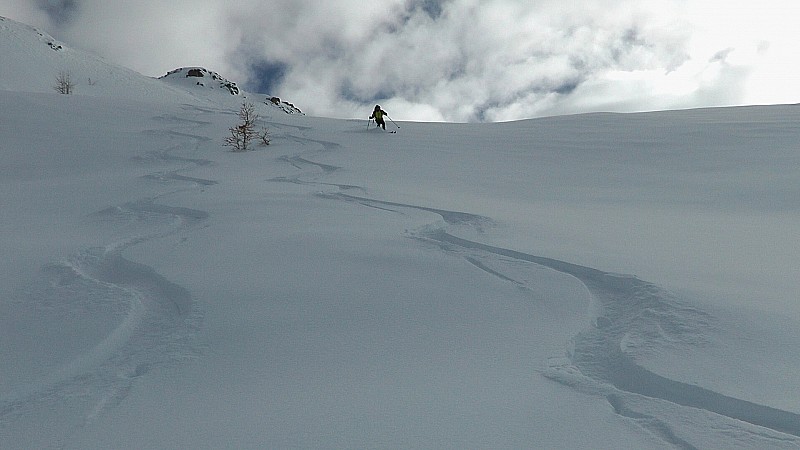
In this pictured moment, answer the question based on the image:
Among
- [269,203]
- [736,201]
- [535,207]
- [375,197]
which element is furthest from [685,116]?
[269,203]

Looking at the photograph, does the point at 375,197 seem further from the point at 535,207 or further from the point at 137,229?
the point at 137,229

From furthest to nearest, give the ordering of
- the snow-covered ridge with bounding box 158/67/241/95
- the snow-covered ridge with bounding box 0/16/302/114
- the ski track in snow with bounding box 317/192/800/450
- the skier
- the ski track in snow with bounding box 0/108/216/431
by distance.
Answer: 1. the snow-covered ridge with bounding box 158/67/241/95
2. the snow-covered ridge with bounding box 0/16/302/114
3. the skier
4. the ski track in snow with bounding box 0/108/216/431
5. the ski track in snow with bounding box 317/192/800/450

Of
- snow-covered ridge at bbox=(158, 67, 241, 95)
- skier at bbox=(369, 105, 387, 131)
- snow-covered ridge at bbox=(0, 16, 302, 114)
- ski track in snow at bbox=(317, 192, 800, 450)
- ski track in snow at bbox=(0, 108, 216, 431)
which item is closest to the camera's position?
ski track in snow at bbox=(317, 192, 800, 450)

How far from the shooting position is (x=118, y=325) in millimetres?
1667

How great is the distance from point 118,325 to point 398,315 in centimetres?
91

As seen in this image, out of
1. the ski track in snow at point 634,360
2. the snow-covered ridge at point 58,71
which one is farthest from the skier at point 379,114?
the snow-covered ridge at point 58,71

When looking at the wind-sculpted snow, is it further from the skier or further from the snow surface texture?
the skier

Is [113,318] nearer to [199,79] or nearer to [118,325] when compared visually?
[118,325]

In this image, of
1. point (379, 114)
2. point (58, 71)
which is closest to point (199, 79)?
point (58, 71)

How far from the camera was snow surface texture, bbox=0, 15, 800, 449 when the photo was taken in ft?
3.88

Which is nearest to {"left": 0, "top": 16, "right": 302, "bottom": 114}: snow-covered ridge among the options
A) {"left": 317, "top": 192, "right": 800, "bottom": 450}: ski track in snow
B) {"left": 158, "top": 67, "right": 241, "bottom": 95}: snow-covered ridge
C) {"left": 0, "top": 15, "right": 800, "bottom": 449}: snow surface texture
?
{"left": 158, "top": 67, "right": 241, "bottom": 95}: snow-covered ridge

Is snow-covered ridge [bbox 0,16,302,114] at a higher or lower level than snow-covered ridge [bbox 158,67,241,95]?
lower

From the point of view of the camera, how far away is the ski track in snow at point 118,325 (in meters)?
1.32

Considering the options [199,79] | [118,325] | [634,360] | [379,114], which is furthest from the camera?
[199,79]
